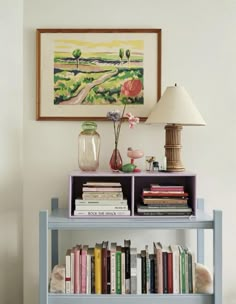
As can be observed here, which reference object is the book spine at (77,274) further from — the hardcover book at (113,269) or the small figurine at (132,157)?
the small figurine at (132,157)

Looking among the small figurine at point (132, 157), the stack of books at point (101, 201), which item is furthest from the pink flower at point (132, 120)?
the stack of books at point (101, 201)

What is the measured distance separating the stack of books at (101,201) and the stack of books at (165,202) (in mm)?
96

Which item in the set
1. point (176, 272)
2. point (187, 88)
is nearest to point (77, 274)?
point (176, 272)

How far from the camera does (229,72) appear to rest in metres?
2.22

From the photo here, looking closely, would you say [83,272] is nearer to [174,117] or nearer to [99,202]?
[99,202]

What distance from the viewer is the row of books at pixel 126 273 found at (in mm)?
1834

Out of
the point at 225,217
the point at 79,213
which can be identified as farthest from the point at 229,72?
the point at 79,213

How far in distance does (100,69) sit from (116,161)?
1.76ft

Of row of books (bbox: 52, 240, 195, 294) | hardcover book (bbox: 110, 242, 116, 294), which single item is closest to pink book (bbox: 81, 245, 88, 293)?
row of books (bbox: 52, 240, 195, 294)

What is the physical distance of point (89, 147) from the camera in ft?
6.83

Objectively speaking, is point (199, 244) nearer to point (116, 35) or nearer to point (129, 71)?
point (129, 71)

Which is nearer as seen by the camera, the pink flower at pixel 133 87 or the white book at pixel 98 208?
the white book at pixel 98 208

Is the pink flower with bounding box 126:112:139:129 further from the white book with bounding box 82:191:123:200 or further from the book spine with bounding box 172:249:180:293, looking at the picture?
the book spine with bounding box 172:249:180:293

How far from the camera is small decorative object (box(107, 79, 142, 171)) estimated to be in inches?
80.4
